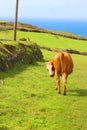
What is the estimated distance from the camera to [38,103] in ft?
48.9

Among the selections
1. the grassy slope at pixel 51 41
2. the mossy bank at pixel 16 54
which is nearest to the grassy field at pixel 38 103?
the mossy bank at pixel 16 54

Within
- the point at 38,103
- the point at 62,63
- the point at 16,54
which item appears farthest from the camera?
the point at 16,54

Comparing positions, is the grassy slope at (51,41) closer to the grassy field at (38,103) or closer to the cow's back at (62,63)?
the grassy field at (38,103)

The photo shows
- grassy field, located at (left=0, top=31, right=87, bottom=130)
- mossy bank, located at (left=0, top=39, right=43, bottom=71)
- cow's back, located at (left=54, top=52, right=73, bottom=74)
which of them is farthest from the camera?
mossy bank, located at (left=0, top=39, right=43, bottom=71)

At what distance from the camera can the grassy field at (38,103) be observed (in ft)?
39.8

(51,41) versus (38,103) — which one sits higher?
(38,103)

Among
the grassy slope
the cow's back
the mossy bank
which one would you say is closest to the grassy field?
the mossy bank

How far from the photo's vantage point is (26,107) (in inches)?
554

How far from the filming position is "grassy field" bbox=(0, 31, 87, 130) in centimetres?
1212

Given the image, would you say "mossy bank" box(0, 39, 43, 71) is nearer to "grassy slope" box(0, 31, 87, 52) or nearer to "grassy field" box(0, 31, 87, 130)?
"grassy field" box(0, 31, 87, 130)

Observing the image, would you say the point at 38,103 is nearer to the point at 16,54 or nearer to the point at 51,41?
the point at 16,54

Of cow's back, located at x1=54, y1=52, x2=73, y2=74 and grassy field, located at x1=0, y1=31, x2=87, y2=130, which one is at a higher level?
cow's back, located at x1=54, y1=52, x2=73, y2=74

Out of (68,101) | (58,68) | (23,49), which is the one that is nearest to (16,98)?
(68,101)

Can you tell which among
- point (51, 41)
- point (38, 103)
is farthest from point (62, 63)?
point (51, 41)
